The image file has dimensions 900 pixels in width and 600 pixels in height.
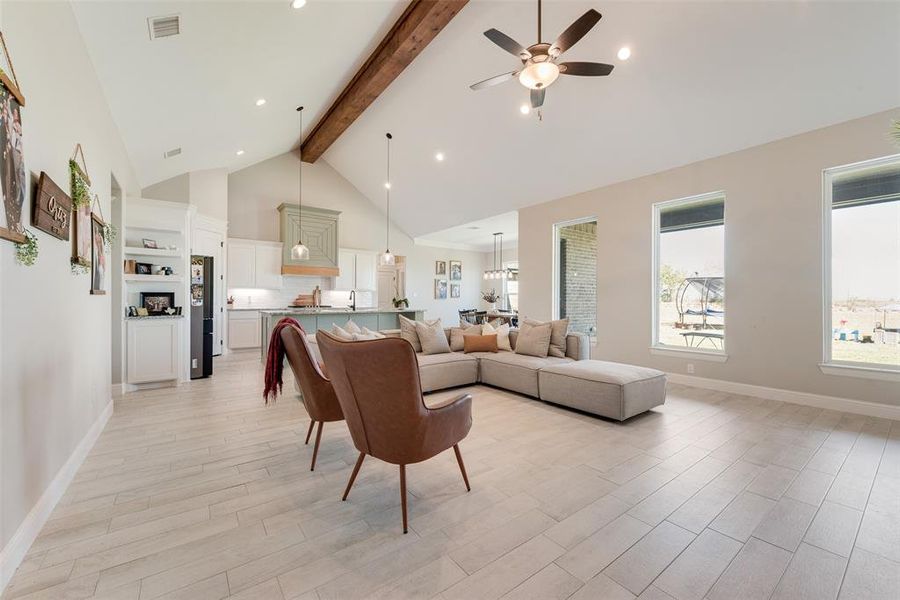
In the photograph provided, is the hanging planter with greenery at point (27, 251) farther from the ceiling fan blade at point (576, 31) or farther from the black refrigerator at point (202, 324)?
the black refrigerator at point (202, 324)

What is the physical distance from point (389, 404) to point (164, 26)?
3323mm

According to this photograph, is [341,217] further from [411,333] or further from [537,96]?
[537,96]

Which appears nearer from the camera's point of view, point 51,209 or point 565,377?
point 51,209

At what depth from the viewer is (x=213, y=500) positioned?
209 centimetres

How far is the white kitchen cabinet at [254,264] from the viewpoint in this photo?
769cm

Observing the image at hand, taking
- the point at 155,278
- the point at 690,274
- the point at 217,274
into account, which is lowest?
the point at 155,278

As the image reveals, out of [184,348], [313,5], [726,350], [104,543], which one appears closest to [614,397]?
[726,350]

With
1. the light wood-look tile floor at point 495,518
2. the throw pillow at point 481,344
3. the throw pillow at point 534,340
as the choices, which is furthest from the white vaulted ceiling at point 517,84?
the light wood-look tile floor at point 495,518

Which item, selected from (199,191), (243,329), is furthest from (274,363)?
(243,329)

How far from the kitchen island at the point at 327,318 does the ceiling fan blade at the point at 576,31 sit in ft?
14.1

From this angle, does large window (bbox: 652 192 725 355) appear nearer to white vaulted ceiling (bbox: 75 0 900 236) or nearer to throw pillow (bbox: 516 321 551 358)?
white vaulted ceiling (bbox: 75 0 900 236)

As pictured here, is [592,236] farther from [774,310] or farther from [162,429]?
[162,429]

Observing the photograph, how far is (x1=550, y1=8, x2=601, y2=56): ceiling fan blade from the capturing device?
242cm

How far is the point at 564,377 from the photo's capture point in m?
3.72
